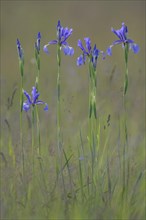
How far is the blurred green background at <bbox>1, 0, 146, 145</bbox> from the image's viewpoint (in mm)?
5502

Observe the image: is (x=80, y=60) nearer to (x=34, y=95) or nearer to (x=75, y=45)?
(x=34, y=95)

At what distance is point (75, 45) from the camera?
30.8 feet

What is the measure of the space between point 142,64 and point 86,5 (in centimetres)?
462

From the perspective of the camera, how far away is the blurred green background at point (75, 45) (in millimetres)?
5502

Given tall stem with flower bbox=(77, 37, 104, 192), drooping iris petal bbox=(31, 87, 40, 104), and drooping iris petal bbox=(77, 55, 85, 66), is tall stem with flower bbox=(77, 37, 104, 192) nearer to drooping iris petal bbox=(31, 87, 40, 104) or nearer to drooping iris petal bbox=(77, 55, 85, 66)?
drooping iris petal bbox=(77, 55, 85, 66)

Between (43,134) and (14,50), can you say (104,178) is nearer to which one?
(43,134)

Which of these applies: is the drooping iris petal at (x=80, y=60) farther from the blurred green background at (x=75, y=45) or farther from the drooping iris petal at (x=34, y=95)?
the blurred green background at (x=75, y=45)

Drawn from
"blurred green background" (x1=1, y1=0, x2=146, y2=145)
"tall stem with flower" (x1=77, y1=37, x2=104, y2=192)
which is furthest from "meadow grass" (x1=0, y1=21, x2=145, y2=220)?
"blurred green background" (x1=1, y1=0, x2=146, y2=145)

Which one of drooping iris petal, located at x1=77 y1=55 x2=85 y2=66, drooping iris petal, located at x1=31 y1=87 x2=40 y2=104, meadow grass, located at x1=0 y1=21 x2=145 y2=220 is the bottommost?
meadow grass, located at x1=0 y1=21 x2=145 y2=220

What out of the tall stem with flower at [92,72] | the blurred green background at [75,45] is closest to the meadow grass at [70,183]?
the tall stem with flower at [92,72]

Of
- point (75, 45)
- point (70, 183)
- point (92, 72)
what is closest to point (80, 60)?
point (92, 72)

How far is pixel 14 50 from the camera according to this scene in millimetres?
9164

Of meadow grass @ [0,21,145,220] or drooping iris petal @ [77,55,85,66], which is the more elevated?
drooping iris petal @ [77,55,85,66]

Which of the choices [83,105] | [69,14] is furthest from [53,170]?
[69,14]
